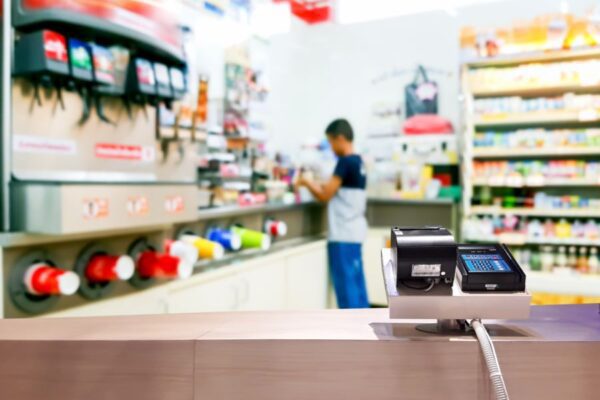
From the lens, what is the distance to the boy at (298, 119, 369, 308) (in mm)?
3869

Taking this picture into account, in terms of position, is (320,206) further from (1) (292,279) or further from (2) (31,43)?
(2) (31,43)

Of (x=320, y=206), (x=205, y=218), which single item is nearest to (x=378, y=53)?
(x=320, y=206)

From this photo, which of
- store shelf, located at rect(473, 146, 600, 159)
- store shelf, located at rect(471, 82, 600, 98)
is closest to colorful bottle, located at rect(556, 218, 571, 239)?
store shelf, located at rect(473, 146, 600, 159)

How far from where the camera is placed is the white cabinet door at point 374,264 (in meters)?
4.73

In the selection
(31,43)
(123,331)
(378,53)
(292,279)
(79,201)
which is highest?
(378,53)

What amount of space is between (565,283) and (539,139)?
107cm

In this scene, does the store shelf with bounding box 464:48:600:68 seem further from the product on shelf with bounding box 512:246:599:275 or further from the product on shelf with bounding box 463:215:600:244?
the product on shelf with bounding box 512:246:599:275

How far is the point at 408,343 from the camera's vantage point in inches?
36.3

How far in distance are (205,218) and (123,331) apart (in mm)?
1950

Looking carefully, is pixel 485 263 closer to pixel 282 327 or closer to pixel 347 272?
pixel 282 327

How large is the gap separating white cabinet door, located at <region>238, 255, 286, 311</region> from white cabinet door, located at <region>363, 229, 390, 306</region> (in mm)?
1332

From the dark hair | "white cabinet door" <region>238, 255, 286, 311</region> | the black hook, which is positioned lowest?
"white cabinet door" <region>238, 255, 286, 311</region>

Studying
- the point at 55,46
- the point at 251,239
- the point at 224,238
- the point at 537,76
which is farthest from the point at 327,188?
the point at 55,46

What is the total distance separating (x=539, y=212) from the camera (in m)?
4.17
